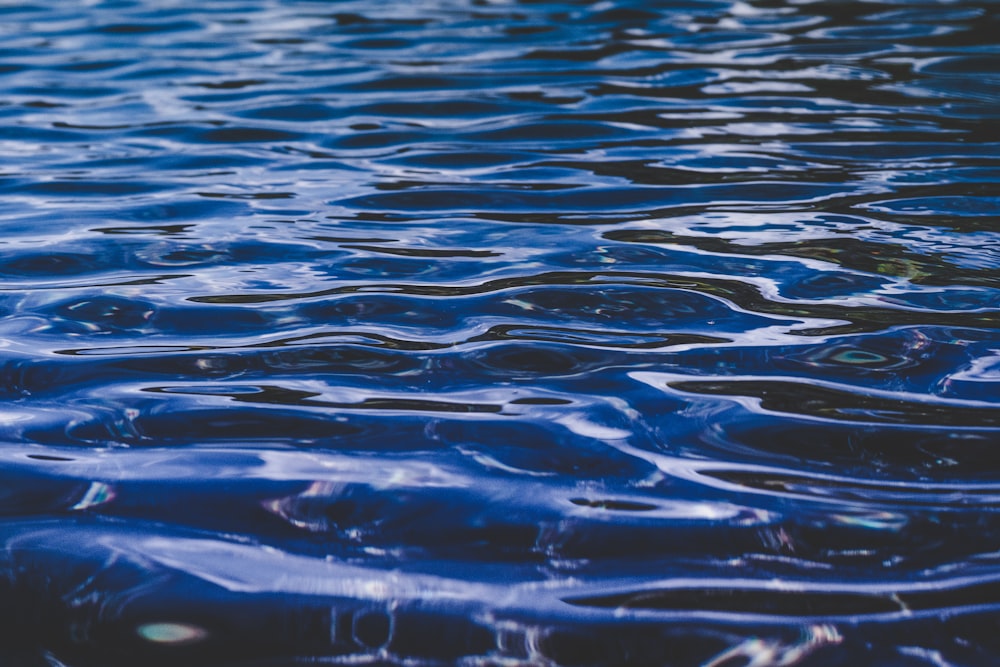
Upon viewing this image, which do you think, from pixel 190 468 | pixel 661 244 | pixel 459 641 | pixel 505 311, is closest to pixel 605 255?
pixel 661 244

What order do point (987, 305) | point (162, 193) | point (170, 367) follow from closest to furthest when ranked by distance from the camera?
point (170, 367) → point (987, 305) → point (162, 193)

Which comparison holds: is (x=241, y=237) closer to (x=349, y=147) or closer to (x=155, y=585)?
(x=349, y=147)

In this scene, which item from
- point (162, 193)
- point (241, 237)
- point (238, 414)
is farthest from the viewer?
point (162, 193)

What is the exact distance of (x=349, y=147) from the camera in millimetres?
3684

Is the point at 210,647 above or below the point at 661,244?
above

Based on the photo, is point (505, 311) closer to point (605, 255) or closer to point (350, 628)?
point (605, 255)

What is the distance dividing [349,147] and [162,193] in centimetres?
73

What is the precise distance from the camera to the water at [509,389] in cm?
123

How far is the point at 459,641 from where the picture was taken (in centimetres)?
119

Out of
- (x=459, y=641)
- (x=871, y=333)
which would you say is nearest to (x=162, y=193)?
(x=871, y=333)

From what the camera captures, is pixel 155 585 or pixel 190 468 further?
pixel 190 468

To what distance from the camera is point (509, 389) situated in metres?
1.75

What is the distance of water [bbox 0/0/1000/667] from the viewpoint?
1226mm

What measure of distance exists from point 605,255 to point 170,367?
3.30 ft
